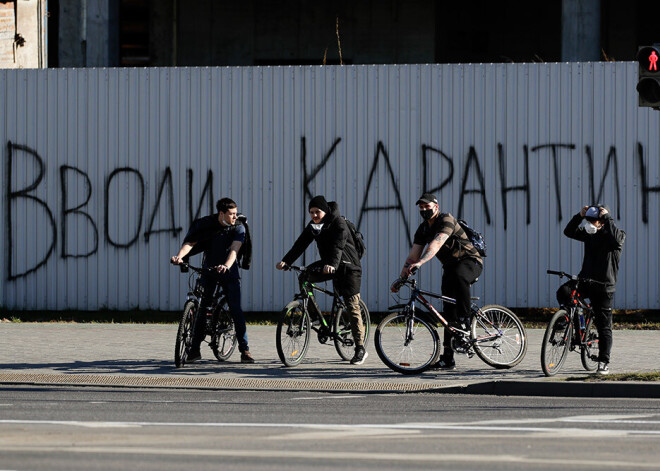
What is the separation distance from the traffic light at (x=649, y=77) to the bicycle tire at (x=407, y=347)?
286 centimetres

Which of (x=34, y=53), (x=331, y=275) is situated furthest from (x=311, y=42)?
(x=331, y=275)

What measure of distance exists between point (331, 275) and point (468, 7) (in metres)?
16.9

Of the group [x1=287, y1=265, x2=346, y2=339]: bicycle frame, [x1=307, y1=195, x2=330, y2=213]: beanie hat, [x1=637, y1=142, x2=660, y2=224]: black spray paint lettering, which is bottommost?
[x1=287, y1=265, x2=346, y2=339]: bicycle frame

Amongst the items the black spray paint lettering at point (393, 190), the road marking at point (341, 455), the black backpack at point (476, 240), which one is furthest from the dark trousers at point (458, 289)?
the black spray paint lettering at point (393, 190)

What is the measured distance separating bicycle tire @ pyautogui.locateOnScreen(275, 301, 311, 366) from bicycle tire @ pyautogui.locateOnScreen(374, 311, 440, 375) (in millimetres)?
877

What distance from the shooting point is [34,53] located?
2203 cm

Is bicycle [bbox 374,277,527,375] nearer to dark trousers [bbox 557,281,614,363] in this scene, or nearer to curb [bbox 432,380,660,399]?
dark trousers [bbox 557,281,614,363]

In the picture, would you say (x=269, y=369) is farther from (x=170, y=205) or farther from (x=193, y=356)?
(x=170, y=205)

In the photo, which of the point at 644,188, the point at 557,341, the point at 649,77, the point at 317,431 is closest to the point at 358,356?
the point at 557,341

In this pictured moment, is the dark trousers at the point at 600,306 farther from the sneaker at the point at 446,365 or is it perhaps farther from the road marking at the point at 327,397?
the road marking at the point at 327,397

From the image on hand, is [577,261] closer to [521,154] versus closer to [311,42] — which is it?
[521,154]

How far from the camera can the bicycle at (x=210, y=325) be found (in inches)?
482

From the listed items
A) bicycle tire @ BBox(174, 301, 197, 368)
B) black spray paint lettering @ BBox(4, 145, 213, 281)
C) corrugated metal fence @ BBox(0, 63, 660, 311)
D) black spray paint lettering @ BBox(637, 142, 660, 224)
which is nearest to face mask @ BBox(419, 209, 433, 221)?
bicycle tire @ BBox(174, 301, 197, 368)

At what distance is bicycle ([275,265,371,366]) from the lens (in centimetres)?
1223
